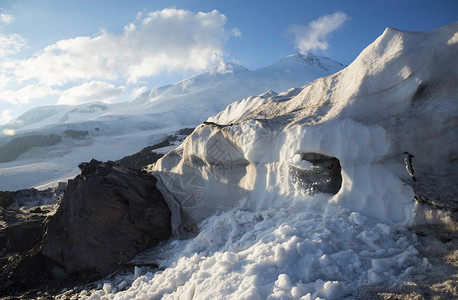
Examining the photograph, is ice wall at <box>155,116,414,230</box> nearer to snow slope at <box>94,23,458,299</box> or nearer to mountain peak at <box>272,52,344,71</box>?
snow slope at <box>94,23,458,299</box>

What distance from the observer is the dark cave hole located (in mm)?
4293

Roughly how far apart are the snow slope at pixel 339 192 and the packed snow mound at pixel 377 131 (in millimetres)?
14

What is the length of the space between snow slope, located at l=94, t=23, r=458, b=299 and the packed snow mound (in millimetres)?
14

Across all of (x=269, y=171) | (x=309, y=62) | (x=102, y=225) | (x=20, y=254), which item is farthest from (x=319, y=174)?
(x=309, y=62)

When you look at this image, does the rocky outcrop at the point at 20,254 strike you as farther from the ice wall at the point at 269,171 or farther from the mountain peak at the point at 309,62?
the mountain peak at the point at 309,62

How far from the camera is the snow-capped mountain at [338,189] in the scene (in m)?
2.85

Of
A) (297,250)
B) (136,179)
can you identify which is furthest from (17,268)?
(297,250)

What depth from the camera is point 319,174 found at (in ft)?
14.4

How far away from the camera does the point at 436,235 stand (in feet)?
10.5

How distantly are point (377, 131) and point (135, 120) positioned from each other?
52.7 m

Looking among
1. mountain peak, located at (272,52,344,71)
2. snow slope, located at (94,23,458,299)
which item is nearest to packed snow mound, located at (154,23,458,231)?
snow slope, located at (94,23,458,299)

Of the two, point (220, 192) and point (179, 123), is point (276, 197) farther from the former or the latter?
point (179, 123)

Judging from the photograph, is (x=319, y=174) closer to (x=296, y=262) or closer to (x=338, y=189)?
(x=338, y=189)

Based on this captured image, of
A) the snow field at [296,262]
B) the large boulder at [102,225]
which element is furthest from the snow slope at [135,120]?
the snow field at [296,262]
